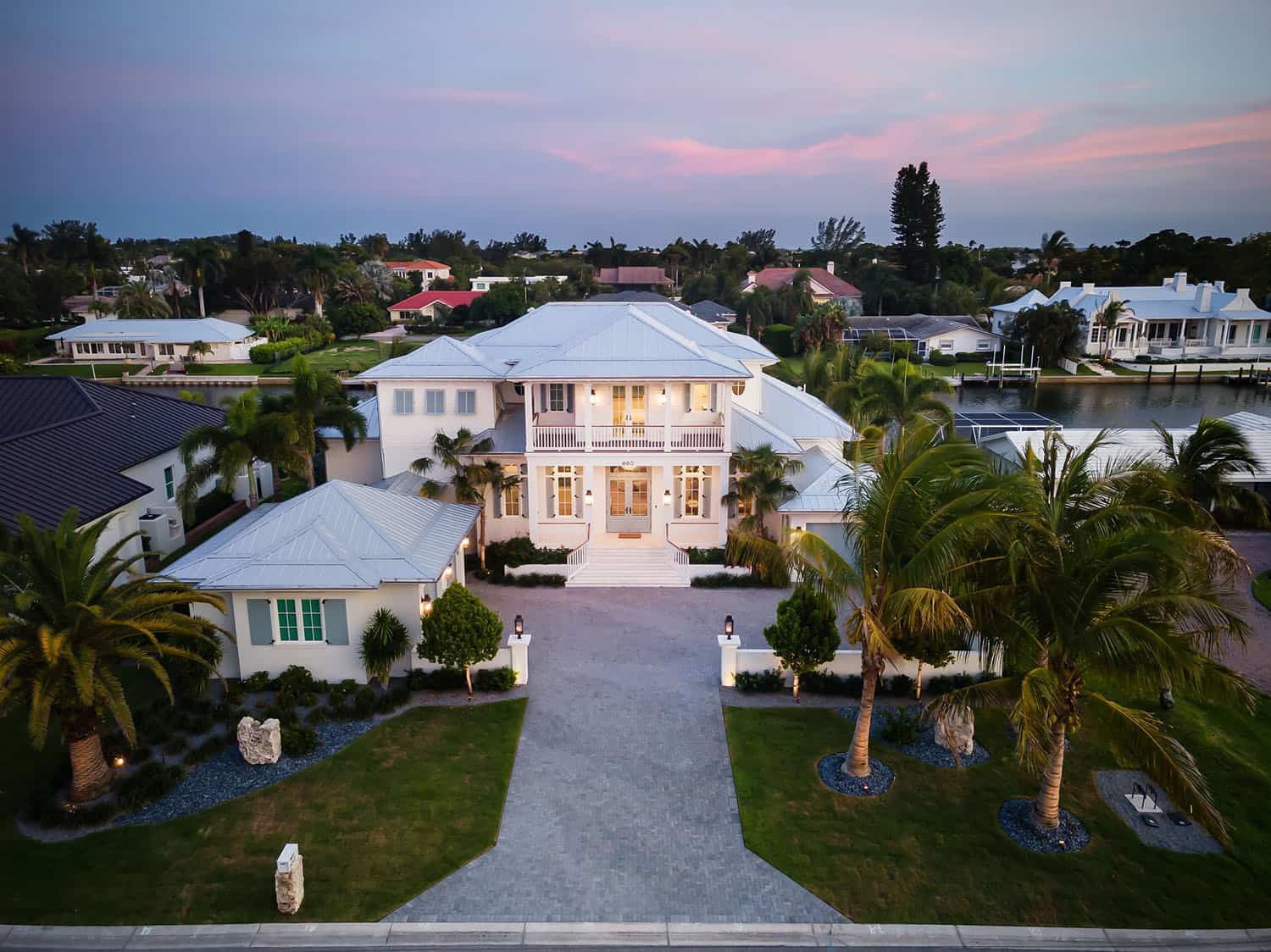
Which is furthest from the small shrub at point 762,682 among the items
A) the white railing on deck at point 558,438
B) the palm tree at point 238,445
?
the palm tree at point 238,445

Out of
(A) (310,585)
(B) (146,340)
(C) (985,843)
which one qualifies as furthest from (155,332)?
(C) (985,843)

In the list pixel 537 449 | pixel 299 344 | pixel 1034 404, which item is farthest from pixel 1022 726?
pixel 299 344

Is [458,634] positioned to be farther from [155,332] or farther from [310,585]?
[155,332]

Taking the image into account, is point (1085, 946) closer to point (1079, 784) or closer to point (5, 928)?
point (1079, 784)

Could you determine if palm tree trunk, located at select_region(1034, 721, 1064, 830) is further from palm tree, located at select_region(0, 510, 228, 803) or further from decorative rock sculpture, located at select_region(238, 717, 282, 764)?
palm tree, located at select_region(0, 510, 228, 803)

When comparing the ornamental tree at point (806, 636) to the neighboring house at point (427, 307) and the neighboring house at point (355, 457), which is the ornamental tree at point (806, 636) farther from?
the neighboring house at point (427, 307)
